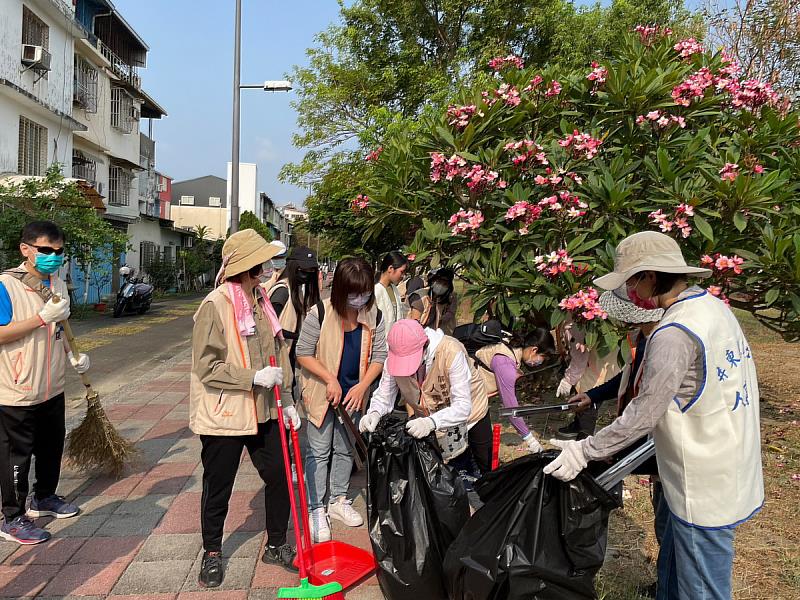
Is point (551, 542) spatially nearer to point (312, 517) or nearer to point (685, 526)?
point (685, 526)

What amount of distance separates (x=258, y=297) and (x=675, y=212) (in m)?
2.99

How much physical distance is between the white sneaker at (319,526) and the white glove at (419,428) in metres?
1.06

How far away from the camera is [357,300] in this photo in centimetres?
360

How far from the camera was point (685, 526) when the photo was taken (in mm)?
2141

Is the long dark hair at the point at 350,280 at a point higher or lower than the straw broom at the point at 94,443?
higher

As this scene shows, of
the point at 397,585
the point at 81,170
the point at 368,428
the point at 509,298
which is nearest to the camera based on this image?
the point at 397,585

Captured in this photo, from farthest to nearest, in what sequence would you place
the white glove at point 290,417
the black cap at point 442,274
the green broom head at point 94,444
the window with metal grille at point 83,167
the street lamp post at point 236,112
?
the window with metal grille at point 83,167 → the street lamp post at point 236,112 → the black cap at point 442,274 → the green broom head at point 94,444 → the white glove at point 290,417

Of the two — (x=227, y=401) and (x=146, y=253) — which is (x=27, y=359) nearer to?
(x=227, y=401)

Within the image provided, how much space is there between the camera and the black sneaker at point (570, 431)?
18.6 ft

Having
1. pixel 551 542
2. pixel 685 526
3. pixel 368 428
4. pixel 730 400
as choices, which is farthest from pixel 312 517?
pixel 730 400

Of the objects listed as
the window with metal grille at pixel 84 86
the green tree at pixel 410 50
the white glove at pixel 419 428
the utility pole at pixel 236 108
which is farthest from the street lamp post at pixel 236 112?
the window with metal grille at pixel 84 86

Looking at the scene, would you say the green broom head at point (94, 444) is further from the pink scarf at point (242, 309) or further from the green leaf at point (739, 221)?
Result: the green leaf at point (739, 221)

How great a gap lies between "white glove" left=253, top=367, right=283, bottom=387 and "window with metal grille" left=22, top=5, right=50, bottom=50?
16.5 metres

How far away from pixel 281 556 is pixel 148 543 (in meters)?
0.85
